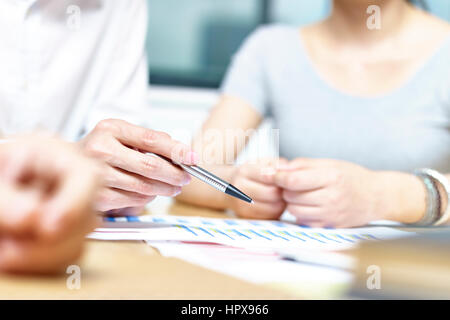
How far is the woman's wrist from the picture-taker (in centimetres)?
65

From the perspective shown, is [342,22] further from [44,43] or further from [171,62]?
[171,62]

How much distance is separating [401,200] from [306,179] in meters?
0.13

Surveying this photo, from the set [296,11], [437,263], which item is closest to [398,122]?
[437,263]

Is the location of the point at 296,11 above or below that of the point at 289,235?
above

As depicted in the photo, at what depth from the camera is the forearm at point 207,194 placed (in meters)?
0.73

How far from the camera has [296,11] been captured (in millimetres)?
2010

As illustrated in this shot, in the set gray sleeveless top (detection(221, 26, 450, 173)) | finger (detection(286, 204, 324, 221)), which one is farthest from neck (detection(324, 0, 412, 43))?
finger (detection(286, 204, 324, 221))

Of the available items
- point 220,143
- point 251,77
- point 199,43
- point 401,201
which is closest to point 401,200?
point 401,201

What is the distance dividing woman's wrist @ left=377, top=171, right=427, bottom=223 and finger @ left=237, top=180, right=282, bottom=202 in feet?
0.42

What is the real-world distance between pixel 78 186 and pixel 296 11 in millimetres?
1885

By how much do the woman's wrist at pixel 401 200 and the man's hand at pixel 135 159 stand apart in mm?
268

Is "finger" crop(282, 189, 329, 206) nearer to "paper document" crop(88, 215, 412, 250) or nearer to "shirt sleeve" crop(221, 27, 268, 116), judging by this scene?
"paper document" crop(88, 215, 412, 250)

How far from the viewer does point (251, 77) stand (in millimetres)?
1042

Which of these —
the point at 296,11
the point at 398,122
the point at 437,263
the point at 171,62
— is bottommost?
the point at 437,263
